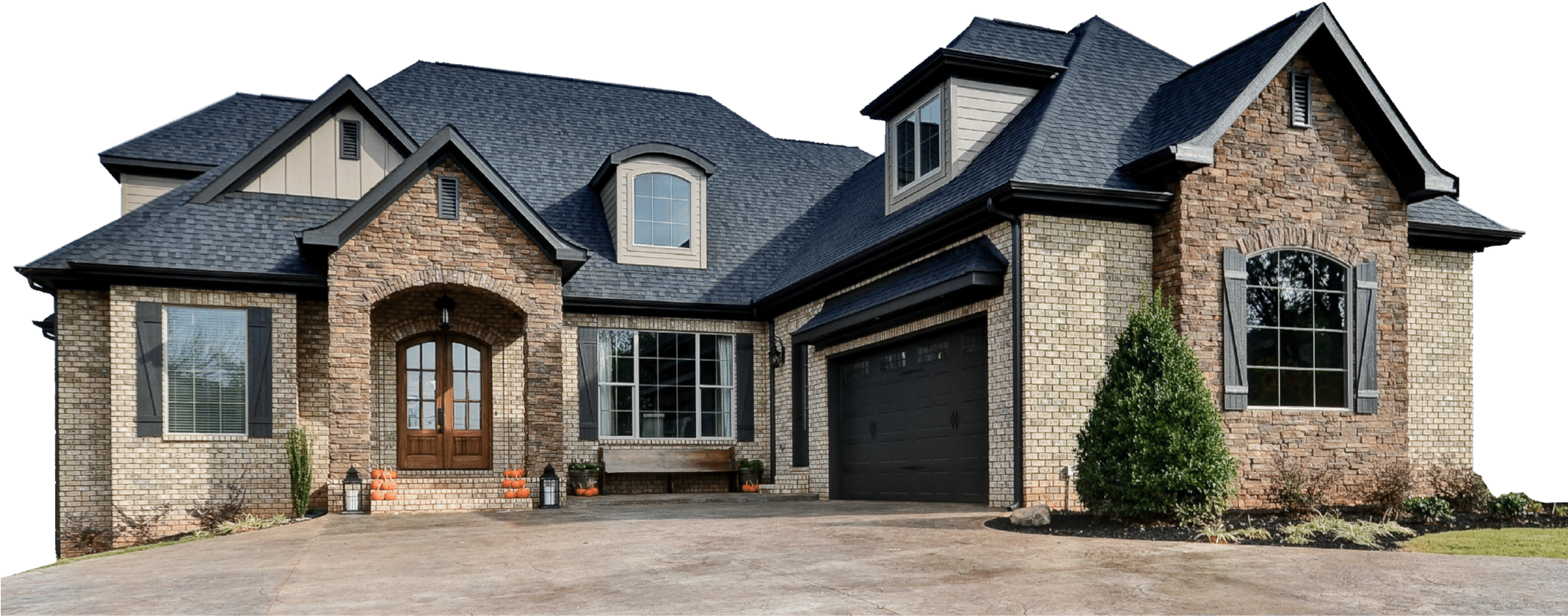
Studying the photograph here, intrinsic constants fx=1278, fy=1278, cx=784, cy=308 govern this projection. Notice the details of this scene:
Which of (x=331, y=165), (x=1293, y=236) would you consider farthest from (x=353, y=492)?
(x=1293, y=236)

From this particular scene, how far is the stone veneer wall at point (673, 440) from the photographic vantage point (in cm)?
1959

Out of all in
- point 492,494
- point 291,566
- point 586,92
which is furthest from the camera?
point 586,92

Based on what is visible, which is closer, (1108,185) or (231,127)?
(1108,185)

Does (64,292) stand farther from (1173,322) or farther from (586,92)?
(1173,322)

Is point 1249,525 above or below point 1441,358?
below

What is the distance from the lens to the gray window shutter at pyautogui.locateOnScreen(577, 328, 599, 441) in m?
19.7

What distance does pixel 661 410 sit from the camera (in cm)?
2023

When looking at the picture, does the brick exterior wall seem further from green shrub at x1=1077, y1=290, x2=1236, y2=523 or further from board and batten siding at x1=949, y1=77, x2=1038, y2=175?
green shrub at x1=1077, y1=290, x2=1236, y2=523

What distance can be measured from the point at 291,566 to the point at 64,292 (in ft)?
29.2

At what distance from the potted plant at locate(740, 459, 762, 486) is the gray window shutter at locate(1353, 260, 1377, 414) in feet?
29.9

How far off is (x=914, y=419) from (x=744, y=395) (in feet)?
14.9

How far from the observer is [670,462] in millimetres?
19781

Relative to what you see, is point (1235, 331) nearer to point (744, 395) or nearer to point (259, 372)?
point (744, 395)

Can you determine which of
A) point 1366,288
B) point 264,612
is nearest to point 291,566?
point 264,612
